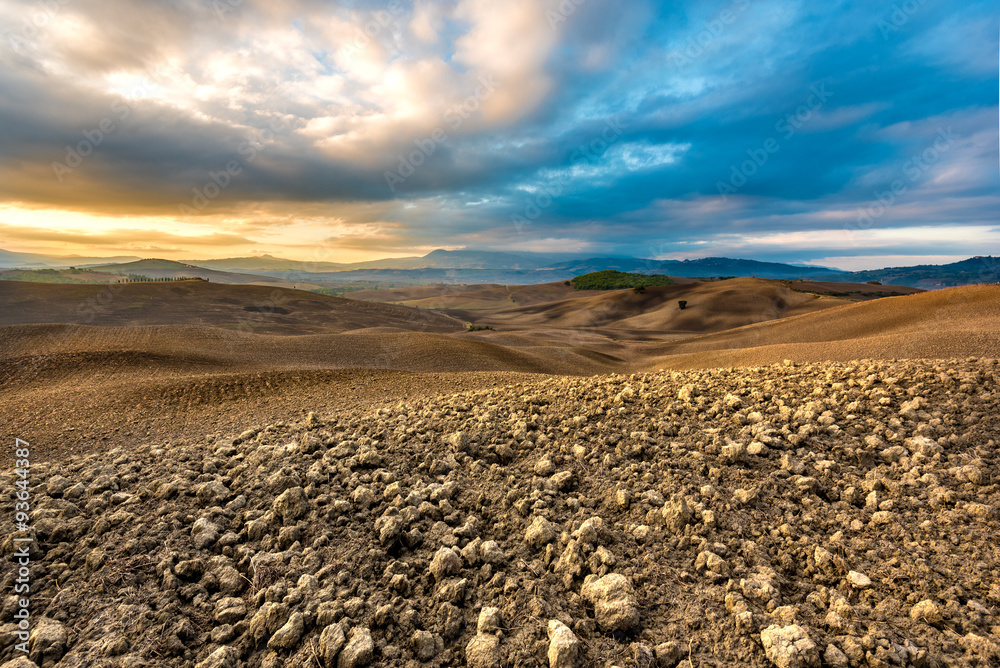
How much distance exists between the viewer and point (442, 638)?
2.58 m

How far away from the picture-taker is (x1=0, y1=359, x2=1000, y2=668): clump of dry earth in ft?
8.13

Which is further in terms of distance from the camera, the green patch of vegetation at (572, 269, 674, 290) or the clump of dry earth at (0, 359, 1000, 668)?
the green patch of vegetation at (572, 269, 674, 290)

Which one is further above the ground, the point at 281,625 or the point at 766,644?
the point at 766,644

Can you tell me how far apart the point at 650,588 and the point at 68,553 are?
444cm

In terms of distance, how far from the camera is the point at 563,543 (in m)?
3.27

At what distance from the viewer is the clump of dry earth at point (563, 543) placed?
248 centimetres

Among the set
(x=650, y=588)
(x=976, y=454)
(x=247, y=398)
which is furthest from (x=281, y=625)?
(x=247, y=398)

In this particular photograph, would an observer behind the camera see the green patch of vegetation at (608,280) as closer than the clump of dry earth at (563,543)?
No

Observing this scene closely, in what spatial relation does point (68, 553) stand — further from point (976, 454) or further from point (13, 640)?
point (976, 454)

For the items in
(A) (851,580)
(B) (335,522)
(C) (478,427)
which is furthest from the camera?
(C) (478,427)

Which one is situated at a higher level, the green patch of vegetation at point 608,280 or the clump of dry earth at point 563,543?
the green patch of vegetation at point 608,280

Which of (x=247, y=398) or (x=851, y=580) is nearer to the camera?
(x=851, y=580)

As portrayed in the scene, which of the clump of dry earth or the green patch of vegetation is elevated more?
the green patch of vegetation

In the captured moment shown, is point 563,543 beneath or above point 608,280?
beneath
